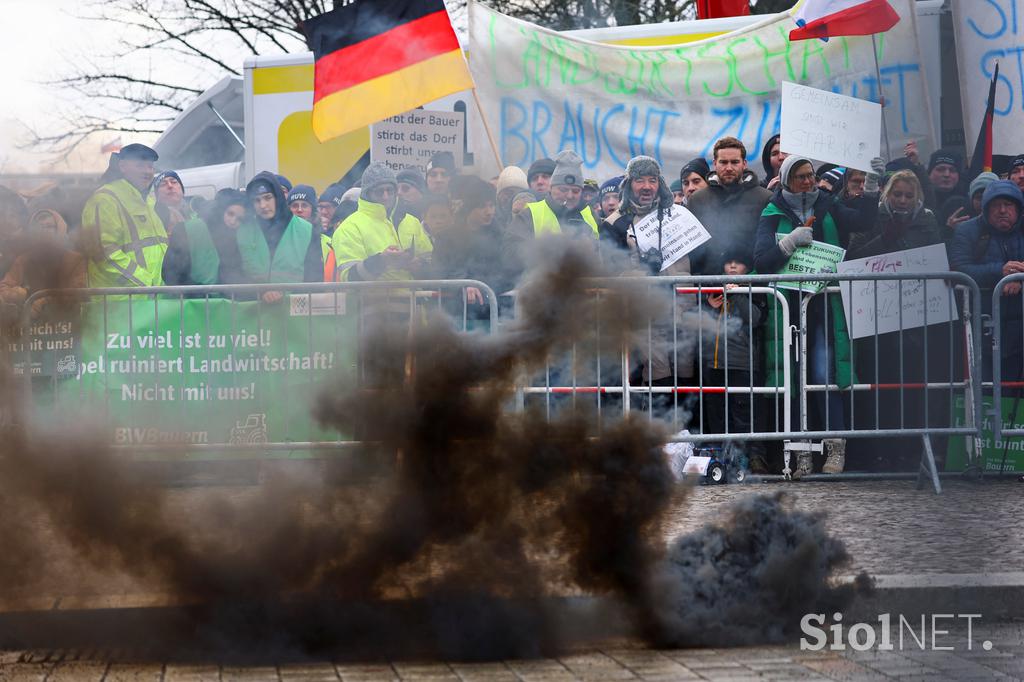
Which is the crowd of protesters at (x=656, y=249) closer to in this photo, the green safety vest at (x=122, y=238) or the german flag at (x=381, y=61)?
the green safety vest at (x=122, y=238)

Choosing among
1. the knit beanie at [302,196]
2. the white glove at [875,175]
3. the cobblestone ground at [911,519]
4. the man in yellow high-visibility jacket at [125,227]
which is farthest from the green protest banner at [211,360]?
the white glove at [875,175]

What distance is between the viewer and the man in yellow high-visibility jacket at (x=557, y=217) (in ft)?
23.1

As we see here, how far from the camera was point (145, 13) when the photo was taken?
14.7 ft

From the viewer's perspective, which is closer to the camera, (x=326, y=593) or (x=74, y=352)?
(x=326, y=593)

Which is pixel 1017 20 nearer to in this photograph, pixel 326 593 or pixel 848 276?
pixel 848 276

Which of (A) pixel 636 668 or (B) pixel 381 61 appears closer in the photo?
(A) pixel 636 668

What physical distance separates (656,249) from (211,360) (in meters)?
2.61

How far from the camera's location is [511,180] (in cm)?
826

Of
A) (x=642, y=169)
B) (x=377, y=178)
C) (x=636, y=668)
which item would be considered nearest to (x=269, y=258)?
(x=377, y=178)

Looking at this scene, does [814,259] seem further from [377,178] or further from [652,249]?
[377,178]

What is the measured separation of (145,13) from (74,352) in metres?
3.33

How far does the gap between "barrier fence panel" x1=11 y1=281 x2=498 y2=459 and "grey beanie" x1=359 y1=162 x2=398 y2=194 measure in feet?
3.15

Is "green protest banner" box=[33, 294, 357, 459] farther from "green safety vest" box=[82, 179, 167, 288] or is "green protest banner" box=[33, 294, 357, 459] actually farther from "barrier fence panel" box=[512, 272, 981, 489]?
"barrier fence panel" box=[512, 272, 981, 489]

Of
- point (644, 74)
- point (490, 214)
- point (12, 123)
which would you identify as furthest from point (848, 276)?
point (12, 123)
